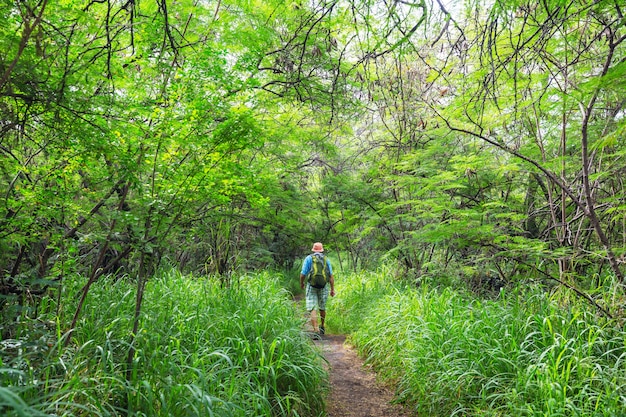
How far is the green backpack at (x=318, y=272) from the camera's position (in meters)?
7.09

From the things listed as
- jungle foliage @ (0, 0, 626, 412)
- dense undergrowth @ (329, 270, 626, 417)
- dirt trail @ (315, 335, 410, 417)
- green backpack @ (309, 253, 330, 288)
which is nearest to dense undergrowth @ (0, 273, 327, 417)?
jungle foliage @ (0, 0, 626, 412)

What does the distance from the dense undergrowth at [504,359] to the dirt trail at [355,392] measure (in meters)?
0.20

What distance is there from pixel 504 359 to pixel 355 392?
1845 mm

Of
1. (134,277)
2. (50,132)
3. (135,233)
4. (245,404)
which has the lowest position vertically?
(245,404)

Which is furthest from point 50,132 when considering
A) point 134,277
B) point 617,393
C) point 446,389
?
point 617,393

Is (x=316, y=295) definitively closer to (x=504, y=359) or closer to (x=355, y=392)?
(x=355, y=392)

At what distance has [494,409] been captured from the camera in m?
3.29

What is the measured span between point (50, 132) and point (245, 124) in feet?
5.33

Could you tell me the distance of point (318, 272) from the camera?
23.4ft

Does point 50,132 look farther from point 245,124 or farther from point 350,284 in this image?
point 350,284

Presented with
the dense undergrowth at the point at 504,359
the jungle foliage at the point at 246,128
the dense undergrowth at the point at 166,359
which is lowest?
the dense undergrowth at the point at 504,359

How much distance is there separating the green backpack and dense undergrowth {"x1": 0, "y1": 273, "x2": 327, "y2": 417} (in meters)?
1.63

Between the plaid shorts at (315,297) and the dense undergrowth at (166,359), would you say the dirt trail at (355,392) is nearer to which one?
the dense undergrowth at (166,359)

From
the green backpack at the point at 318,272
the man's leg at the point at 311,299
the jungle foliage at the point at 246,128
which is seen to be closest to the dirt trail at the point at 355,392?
the man's leg at the point at 311,299
